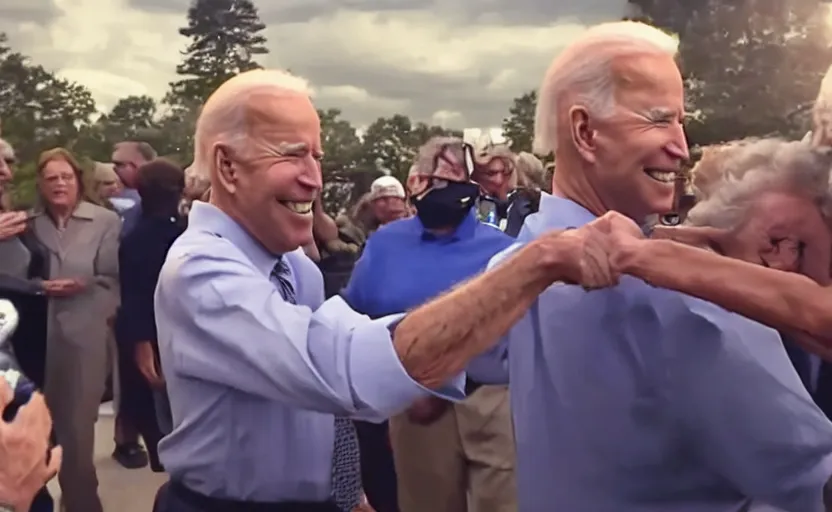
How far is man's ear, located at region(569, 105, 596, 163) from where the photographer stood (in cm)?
154

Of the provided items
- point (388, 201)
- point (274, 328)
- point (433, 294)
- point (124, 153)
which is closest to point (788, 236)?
point (274, 328)

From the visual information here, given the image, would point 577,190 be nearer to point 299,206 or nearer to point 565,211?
point 565,211

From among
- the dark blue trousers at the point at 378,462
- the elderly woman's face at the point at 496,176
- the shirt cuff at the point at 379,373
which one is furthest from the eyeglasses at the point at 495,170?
the shirt cuff at the point at 379,373

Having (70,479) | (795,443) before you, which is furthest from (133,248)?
(795,443)

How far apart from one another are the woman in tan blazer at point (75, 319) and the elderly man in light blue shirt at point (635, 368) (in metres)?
3.10

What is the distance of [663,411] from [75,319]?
3.38m

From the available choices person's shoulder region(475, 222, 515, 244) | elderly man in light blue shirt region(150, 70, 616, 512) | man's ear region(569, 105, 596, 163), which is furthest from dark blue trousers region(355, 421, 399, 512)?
man's ear region(569, 105, 596, 163)

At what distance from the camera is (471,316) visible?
1.21 meters

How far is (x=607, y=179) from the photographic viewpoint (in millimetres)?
1534

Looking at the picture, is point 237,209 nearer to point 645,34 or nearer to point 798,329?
point 645,34

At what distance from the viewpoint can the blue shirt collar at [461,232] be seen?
11.5 feet

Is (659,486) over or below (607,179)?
below

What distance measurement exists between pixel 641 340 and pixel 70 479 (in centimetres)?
339

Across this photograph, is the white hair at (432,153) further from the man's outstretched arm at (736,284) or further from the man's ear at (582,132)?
the man's outstretched arm at (736,284)
